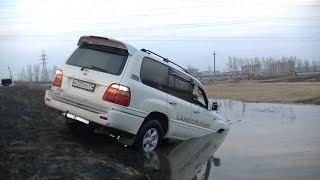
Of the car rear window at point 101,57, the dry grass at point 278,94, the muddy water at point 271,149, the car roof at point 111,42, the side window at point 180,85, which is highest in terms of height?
the car roof at point 111,42

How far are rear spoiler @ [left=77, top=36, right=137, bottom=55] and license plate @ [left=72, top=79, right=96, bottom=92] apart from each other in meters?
0.83

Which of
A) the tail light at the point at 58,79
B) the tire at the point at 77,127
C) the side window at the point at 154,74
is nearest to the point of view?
the side window at the point at 154,74

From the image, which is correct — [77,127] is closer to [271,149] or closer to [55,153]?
[55,153]

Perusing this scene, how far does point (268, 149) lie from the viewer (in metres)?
11.6

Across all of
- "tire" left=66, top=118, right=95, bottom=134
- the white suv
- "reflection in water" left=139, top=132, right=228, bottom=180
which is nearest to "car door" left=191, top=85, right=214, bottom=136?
"reflection in water" left=139, top=132, right=228, bottom=180

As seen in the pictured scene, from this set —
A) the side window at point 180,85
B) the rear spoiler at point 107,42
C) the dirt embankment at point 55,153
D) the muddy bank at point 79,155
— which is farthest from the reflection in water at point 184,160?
the rear spoiler at point 107,42

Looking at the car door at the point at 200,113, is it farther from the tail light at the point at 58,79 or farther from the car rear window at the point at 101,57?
the tail light at the point at 58,79

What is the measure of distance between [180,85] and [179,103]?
442mm

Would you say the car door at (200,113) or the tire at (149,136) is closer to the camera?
the tire at (149,136)

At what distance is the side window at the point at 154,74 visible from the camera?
9.62 metres

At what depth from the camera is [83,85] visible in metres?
9.44

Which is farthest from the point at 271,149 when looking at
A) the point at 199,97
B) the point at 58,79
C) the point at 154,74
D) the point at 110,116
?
the point at 58,79

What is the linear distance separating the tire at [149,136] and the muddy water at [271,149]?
1366mm

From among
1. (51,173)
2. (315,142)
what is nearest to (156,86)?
(51,173)
